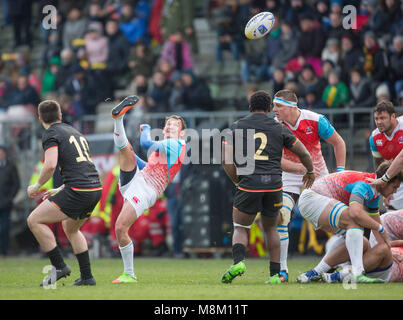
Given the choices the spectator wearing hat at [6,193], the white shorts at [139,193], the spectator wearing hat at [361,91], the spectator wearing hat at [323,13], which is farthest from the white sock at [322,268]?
the spectator wearing hat at [6,193]

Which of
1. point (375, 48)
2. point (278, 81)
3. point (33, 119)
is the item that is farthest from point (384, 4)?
point (33, 119)

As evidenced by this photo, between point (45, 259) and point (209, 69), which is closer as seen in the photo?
point (45, 259)

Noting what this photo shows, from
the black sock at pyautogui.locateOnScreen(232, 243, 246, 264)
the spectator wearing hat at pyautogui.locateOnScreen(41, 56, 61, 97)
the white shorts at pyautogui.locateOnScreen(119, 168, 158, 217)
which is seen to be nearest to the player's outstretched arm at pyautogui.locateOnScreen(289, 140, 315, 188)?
the black sock at pyautogui.locateOnScreen(232, 243, 246, 264)

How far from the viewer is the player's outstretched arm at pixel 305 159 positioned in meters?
9.29

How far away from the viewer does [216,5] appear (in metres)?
21.7

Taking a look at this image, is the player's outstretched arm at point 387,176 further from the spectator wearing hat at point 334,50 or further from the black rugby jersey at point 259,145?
the spectator wearing hat at point 334,50

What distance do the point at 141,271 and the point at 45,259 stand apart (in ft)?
14.6

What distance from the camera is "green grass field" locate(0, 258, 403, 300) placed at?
772 cm

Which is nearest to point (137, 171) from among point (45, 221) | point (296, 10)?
point (45, 221)

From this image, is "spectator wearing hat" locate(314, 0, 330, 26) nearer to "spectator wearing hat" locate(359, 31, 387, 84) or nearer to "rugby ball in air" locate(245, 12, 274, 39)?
"spectator wearing hat" locate(359, 31, 387, 84)

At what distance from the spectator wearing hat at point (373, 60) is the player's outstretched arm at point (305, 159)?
19.6 ft
